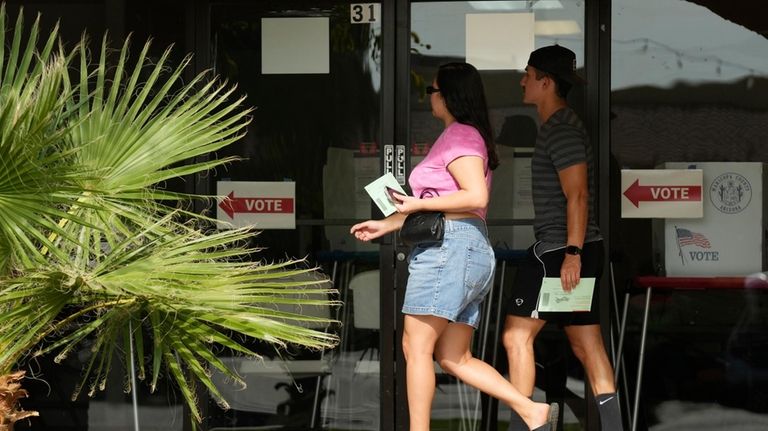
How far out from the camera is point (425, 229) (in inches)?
192

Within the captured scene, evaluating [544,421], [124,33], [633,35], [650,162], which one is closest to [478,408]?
[544,421]

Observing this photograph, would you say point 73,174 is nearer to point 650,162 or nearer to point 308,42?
point 308,42

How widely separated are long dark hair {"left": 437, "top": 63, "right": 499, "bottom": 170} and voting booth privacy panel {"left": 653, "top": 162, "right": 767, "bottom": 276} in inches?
49.5

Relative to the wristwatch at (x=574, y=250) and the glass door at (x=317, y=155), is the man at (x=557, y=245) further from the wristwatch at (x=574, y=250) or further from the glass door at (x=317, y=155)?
the glass door at (x=317, y=155)

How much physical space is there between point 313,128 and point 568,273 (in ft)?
4.80

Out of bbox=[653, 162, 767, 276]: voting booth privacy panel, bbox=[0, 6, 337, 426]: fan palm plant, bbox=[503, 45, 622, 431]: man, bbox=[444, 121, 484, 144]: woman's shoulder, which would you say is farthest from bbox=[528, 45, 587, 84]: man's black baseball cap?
bbox=[0, 6, 337, 426]: fan palm plant

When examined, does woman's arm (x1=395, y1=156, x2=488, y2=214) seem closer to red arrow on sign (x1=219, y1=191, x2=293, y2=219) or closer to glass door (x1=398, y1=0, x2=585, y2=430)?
glass door (x1=398, y1=0, x2=585, y2=430)

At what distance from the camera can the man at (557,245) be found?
520 cm

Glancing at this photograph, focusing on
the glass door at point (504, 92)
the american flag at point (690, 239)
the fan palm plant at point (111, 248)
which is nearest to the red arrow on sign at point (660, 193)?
the american flag at point (690, 239)

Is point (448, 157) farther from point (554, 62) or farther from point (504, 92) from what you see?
point (504, 92)

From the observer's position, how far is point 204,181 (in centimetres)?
584

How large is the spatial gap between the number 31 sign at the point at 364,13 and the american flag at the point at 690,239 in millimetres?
1753

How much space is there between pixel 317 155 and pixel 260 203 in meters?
0.36

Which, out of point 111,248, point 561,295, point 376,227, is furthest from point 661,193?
Answer: point 111,248
